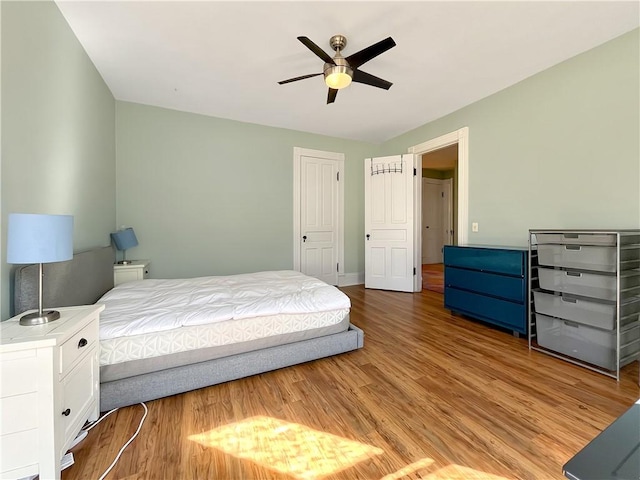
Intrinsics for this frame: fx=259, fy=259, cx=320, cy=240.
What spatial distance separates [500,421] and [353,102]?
11.1 feet

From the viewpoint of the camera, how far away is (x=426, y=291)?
4363 mm

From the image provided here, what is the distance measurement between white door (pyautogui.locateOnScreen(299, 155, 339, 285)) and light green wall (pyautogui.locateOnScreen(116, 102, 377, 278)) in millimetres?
248

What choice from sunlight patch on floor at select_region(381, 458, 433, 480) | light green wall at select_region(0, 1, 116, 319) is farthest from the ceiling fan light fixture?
sunlight patch on floor at select_region(381, 458, 433, 480)

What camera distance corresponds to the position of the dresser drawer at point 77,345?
43.6 inches

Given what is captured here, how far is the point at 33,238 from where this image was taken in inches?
43.0

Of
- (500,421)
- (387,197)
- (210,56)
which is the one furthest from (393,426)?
(387,197)

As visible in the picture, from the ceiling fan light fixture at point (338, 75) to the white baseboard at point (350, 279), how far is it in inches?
128

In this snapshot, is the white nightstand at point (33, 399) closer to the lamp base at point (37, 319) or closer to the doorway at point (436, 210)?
the lamp base at point (37, 319)

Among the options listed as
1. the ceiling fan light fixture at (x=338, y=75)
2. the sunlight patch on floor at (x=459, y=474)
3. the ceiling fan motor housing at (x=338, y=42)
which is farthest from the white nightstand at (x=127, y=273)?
the sunlight patch on floor at (x=459, y=474)

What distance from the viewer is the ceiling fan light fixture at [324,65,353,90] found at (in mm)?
2102

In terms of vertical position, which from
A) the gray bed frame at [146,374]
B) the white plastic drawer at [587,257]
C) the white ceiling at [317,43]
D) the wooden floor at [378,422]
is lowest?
the wooden floor at [378,422]

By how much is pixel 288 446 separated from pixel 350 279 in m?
3.62

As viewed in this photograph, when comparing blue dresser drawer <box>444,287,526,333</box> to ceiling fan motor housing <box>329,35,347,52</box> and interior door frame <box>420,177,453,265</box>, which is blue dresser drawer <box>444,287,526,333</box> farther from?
interior door frame <box>420,177,453,265</box>

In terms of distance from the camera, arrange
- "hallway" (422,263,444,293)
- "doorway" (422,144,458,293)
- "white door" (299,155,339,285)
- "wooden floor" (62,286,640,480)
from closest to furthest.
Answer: "wooden floor" (62,286,640,480)
"white door" (299,155,339,285)
"hallway" (422,263,444,293)
"doorway" (422,144,458,293)
